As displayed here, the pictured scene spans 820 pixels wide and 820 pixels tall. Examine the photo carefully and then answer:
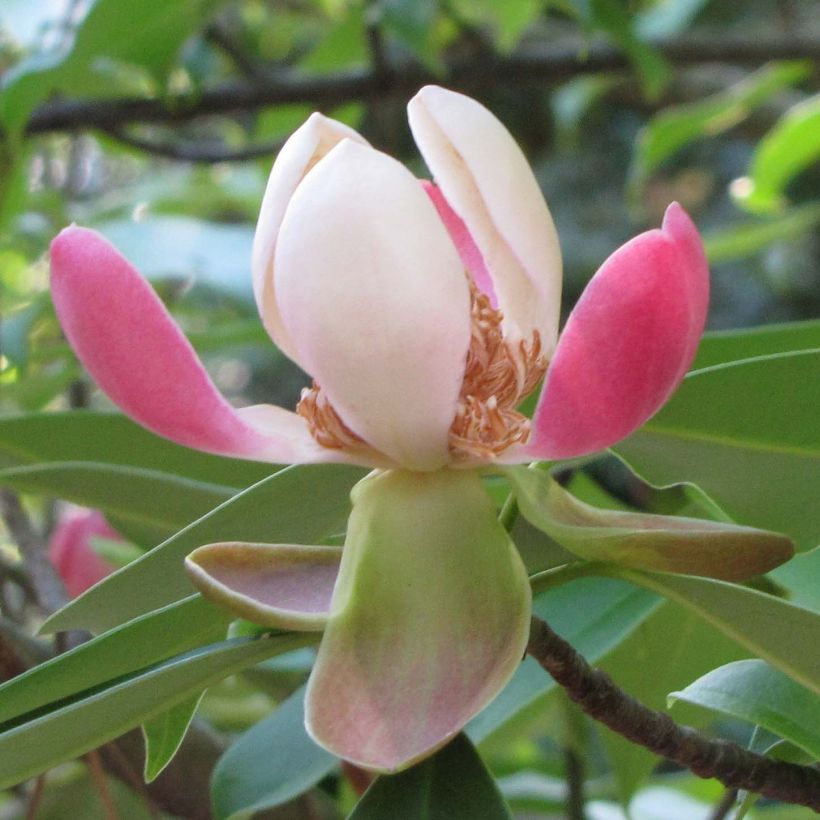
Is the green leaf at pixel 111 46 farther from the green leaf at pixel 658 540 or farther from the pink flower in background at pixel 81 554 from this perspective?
the green leaf at pixel 658 540

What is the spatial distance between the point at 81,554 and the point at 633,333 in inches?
23.1

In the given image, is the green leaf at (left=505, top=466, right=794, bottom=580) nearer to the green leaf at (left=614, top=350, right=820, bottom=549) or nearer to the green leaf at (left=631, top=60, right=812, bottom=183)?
the green leaf at (left=614, top=350, right=820, bottom=549)

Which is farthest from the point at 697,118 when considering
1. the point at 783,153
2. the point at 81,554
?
the point at 81,554

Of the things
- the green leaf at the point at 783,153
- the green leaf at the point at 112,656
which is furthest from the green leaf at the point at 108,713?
the green leaf at the point at 783,153

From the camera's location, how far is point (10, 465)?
1.85ft

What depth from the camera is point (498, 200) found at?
0.41 metres

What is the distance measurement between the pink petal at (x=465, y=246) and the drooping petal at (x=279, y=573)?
12cm

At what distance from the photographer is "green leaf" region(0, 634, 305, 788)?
1.15 feet

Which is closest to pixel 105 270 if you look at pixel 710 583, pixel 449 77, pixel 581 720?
pixel 710 583

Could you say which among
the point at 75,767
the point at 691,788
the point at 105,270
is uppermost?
the point at 105,270

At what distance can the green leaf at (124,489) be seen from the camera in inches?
18.1

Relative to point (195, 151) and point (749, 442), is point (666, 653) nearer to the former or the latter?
point (749, 442)

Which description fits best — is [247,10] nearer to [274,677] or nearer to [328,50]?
[328,50]

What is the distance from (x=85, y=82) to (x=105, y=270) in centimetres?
83
